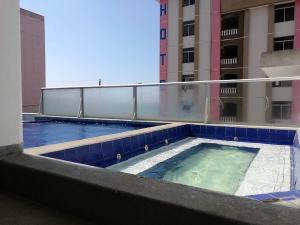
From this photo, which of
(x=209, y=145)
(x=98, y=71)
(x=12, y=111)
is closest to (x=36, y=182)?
(x=12, y=111)

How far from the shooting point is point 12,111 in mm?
1720

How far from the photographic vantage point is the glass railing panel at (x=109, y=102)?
658 centimetres

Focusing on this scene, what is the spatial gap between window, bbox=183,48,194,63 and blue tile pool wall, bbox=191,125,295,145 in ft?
48.7

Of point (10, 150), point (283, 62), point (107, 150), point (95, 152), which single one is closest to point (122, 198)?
point (10, 150)

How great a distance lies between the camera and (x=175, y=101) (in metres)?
6.09

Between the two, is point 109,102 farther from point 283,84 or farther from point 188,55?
point 188,55

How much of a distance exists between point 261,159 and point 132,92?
3.43 meters

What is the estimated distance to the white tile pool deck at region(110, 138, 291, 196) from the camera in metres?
2.83

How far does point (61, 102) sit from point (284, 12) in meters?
15.2

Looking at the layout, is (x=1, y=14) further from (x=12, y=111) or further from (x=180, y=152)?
(x=180, y=152)

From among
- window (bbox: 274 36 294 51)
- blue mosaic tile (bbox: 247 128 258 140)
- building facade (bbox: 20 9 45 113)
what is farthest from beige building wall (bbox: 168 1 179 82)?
blue mosaic tile (bbox: 247 128 258 140)

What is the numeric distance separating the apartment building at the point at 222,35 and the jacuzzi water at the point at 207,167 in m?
14.0

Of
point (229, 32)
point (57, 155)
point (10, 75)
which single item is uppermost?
point (229, 32)

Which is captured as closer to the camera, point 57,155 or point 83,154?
point 57,155
